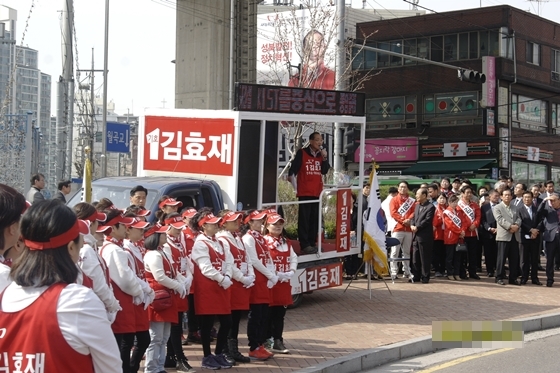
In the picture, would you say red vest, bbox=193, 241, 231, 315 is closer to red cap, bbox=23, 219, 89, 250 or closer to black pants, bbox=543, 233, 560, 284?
red cap, bbox=23, 219, 89, 250

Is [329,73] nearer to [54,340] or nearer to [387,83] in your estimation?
[387,83]

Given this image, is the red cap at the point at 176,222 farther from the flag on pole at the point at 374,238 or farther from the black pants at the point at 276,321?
the flag on pole at the point at 374,238

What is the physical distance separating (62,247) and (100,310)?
34 centimetres

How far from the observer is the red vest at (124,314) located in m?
7.07

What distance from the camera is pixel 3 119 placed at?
1169 centimetres

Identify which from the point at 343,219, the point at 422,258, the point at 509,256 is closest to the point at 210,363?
the point at 343,219

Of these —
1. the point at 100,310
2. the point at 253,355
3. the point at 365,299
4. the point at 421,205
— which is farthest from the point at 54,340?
the point at 421,205

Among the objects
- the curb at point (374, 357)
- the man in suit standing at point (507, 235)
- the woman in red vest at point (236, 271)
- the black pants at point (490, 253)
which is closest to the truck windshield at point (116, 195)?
the woman in red vest at point (236, 271)

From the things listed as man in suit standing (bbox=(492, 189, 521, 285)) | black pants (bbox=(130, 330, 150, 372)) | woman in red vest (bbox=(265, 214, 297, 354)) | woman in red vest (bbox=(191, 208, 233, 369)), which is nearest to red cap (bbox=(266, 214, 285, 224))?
woman in red vest (bbox=(265, 214, 297, 354))

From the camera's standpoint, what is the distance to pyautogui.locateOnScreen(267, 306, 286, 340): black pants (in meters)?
9.75

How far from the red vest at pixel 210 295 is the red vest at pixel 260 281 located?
65 cm

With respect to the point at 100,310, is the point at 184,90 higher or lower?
higher

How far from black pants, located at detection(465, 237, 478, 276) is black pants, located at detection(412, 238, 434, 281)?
1.25 m

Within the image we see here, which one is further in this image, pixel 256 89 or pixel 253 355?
pixel 256 89
